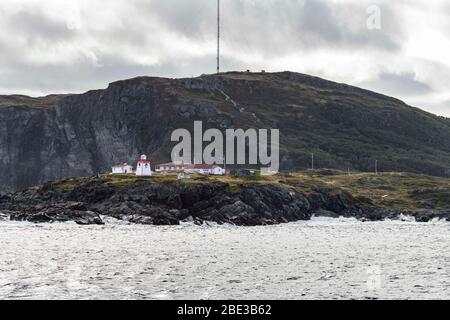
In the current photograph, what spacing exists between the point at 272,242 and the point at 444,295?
5614 centimetres

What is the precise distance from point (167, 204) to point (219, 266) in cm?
10099

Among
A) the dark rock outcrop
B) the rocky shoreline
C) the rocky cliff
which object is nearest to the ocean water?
→ the rocky shoreline

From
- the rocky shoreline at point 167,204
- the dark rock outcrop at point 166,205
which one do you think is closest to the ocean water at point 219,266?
the rocky shoreline at point 167,204

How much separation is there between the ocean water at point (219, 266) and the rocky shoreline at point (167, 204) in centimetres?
3918

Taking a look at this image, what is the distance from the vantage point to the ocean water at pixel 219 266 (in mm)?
52031

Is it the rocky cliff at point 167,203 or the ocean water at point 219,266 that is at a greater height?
the rocky cliff at point 167,203

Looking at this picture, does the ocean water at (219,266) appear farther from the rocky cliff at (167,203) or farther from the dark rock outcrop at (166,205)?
the rocky cliff at (167,203)

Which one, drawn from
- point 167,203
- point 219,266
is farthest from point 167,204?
point 219,266

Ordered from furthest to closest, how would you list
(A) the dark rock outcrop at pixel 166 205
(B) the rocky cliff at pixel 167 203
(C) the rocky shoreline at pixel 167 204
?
(B) the rocky cliff at pixel 167 203 < (C) the rocky shoreline at pixel 167 204 < (A) the dark rock outcrop at pixel 166 205

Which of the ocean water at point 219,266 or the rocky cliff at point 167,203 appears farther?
the rocky cliff at point 167,203

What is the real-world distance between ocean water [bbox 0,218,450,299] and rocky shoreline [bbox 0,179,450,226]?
39182 millimetres

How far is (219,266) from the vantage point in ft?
231

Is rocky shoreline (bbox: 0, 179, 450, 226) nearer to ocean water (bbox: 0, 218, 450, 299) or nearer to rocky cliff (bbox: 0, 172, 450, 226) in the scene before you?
rocky cliff (bbox: 0, 172, 450, 226)
